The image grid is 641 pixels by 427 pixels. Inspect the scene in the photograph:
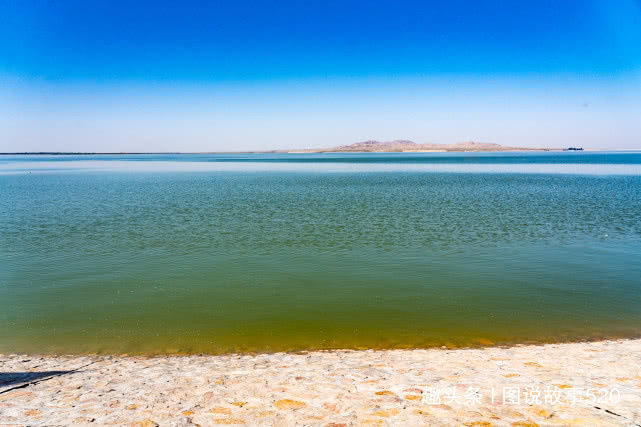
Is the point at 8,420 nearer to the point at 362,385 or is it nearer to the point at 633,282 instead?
the point at 362,385

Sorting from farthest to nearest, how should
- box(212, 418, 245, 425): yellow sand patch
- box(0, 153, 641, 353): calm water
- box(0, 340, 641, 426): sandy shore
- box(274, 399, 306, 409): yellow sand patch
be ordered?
box(0, 153, 641, 353): calm water, box(274, 399, 306, 409): yellow sand patch, box(0, 340, 641, 426): sandy shore, box(212, 418, 245, 425): yellow sand patch

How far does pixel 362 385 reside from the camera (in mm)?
9812

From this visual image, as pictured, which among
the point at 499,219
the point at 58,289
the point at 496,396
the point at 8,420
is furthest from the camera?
the point at 499,219

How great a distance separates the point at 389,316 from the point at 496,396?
6.35 meters

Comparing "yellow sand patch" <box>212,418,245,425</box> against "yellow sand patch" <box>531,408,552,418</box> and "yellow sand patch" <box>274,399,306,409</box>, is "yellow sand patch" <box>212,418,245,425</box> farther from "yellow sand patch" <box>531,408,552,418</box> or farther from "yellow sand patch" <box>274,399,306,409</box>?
"yellow sand patch" <box>531,408,552,418</box>

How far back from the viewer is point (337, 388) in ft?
31.7

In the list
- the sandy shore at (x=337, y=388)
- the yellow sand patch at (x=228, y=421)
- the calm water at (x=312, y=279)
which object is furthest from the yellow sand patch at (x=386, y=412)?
the calm water at (x=312, y=279)

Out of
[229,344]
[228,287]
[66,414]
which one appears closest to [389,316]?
[229,344]

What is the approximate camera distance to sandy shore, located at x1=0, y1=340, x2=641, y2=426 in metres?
8.37

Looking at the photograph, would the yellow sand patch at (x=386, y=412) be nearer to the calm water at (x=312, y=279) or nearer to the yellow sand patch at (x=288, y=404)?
the yellow sand patch at (x=288, y=404)

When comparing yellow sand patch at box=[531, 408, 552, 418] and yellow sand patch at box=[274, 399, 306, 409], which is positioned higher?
yellow sand patch at box=[531, 408, 552, 418]

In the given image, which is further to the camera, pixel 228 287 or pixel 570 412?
pixel 228 287

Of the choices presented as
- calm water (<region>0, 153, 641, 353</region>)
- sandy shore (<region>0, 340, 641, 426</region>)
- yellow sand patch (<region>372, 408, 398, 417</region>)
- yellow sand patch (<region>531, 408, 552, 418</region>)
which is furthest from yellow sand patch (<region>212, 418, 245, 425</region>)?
yellow sand patch (<region>531, 408, 552, 418</region>)

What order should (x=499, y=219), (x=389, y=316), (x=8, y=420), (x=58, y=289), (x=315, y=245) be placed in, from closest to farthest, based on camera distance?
(x=8, y=420) → (x=389, y=316) → (x=58, y=289) → (x=315, y=245) → (x=499, y=219)
